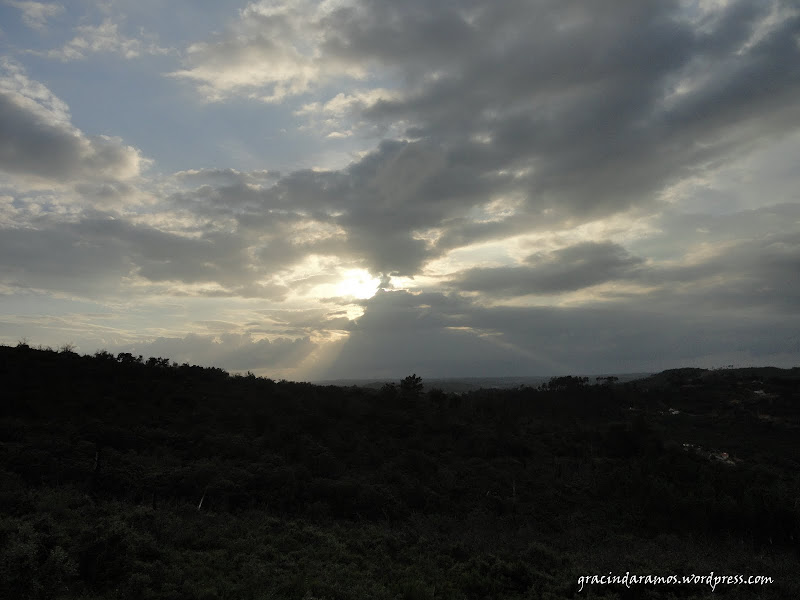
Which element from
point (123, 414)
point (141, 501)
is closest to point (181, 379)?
point (123, 414)

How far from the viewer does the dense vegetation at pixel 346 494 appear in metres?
10.8

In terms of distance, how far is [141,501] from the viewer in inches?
650

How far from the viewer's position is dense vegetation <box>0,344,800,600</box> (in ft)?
35.3

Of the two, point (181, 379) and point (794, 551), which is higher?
point (181, 379)

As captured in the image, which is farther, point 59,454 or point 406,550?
point 59,454

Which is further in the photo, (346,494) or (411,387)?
(411,387)

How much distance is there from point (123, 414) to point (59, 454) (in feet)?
25.0

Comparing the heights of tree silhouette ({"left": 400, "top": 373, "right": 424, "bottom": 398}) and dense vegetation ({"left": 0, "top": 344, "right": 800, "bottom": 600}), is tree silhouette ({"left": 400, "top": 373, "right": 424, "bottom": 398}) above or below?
above

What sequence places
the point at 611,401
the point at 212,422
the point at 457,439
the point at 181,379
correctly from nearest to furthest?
the point at 212,422 < the point at 457,439 < the point at 181,379 < the point at 611,401

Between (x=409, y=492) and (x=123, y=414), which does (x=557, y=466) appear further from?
(x=123, y=414)

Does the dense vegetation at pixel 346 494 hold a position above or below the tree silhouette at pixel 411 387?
below

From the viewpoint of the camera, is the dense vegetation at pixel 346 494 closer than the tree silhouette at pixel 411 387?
Yes

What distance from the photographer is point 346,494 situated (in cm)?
1948

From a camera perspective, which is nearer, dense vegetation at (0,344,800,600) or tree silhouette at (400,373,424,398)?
dense vegetation at (0,344,800,600)
